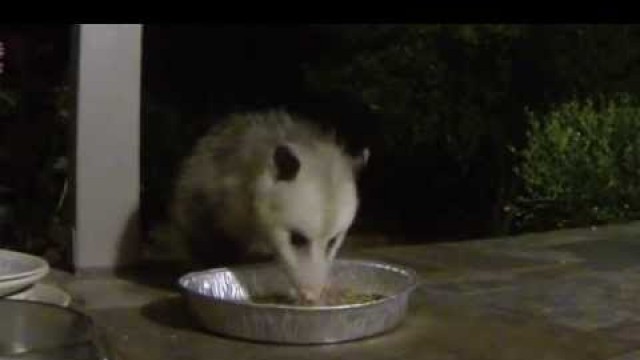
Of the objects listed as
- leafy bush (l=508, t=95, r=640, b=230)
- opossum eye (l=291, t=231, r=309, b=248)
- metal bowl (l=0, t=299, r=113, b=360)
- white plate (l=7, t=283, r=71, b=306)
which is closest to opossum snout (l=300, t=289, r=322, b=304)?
opossum eye (l=291, t=231, r=309, b=248)

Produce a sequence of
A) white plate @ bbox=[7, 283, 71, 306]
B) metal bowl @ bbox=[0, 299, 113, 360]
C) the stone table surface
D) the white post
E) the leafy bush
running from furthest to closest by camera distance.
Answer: the leafy bush
the white post
the stone table surface
white plate @ bbox=[7, 283, 71, 306]
metal bowl @ bbox=[0, 299, 113, 360]

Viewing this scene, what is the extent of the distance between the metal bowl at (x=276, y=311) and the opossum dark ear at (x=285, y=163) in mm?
229

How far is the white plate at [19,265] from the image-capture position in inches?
75.5

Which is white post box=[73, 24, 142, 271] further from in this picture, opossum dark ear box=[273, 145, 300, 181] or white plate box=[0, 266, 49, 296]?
white plate box=[0, 266, 49, 296]

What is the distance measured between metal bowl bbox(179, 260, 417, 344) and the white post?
61 cm

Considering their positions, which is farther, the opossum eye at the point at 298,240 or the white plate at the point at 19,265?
the opossum eye at the point at 298,240

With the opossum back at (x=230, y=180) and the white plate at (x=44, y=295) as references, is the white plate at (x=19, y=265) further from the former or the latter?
the opossum back at (x=230, y=180)

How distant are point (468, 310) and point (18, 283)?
1057 millimetres

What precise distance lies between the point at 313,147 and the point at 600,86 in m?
2.75

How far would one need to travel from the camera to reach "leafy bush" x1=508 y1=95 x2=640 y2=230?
4.43m

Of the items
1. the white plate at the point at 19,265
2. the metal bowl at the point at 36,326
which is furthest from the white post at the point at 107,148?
the metal bowl at the point at 36,326

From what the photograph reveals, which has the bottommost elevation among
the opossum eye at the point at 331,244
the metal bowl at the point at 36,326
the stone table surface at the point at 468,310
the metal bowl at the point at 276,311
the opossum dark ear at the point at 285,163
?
the stone table surface at the point at 468,310

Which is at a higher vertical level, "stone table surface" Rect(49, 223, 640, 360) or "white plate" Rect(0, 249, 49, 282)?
"white plate" Rect(0, 249, 49, 282)

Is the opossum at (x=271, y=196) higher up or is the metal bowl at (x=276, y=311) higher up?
the opossum at (x=271, y=196)
